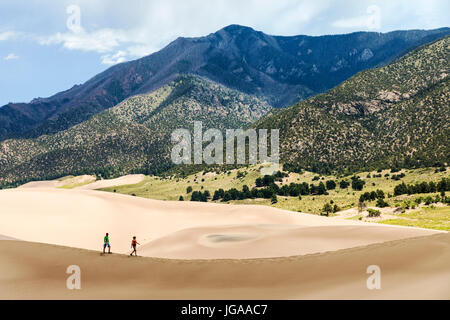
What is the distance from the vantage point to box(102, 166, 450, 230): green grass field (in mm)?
97956

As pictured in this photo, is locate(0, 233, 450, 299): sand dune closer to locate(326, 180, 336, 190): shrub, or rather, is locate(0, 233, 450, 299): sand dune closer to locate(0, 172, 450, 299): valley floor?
locate(0, 172, 450, 299): valley floor

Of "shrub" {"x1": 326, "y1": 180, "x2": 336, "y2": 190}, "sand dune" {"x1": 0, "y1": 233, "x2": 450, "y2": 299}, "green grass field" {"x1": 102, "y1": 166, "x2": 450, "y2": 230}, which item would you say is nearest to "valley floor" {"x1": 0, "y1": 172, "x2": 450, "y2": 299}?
"sand dune" {"x1": 0, "y1": 233, "x2": 450, "y2": 299}

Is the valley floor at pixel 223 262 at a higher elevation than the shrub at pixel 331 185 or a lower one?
lower

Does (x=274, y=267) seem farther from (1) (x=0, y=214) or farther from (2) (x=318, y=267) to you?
(1) (x=0, y=214)

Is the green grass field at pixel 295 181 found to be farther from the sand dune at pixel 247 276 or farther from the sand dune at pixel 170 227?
the sand dune at pixel 247 276

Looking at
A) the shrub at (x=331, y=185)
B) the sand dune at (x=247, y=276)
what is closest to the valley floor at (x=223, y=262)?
the sand dune at (x=247, y=276)

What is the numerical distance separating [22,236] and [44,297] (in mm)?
21708

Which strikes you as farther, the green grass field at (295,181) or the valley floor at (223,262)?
→ the green grass field at (295,181)

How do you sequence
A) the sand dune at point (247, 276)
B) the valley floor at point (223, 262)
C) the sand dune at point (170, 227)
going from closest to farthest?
the sand dune at point (247, 276) → the valley floor at point (223, 262) → the sand dune at point (170, 227)

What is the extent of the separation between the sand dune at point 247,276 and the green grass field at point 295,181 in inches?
1406

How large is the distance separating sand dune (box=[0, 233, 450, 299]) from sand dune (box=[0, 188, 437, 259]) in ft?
17.2

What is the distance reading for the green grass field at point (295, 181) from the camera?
321ft

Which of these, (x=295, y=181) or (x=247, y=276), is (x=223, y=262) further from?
(x=295, y=181)

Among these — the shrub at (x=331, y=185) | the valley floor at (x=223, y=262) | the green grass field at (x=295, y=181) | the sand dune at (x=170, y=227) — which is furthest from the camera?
the shrub at (x=331, y=185)
